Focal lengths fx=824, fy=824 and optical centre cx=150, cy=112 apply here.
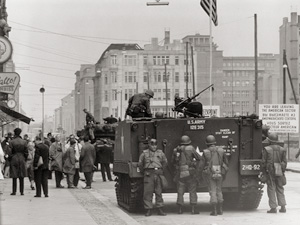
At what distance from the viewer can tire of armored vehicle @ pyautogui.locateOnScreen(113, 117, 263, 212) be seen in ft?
59.4

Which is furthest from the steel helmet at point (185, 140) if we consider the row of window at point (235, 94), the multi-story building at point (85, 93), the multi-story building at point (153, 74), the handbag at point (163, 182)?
the row of window at point (235, 94)

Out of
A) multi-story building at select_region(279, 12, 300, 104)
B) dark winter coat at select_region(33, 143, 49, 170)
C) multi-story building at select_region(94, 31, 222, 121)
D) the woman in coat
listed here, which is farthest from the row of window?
dark winter coat at select_region(33, 143, 49, 170)

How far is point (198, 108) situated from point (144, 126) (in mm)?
2039

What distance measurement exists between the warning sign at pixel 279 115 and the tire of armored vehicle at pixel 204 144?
2961 centimetres

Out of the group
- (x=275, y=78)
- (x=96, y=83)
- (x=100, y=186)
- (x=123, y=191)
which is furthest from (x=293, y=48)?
(x=123, y=191)

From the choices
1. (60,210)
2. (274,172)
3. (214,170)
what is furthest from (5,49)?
(274,172)

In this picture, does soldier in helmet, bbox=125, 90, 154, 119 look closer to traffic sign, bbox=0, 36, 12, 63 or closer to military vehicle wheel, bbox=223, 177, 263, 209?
military vehicle wheel, bbox=223, 177, 263, 209

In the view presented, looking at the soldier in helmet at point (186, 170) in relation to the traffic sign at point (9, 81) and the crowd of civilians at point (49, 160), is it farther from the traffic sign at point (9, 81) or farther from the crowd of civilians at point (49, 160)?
the traffic sign at point (9, 81)

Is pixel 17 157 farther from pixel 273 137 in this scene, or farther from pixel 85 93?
pixel 85 93

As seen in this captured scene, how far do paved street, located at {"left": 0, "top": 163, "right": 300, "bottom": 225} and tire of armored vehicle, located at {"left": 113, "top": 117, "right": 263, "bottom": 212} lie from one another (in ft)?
1.59

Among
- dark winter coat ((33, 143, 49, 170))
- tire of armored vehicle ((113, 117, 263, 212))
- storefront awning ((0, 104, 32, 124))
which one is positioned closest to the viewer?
tire of armored vehicle ((113, 117, 263, 212))

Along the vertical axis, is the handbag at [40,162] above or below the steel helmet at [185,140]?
below

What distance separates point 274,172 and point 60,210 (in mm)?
4595

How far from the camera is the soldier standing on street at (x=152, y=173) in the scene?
17266mm
